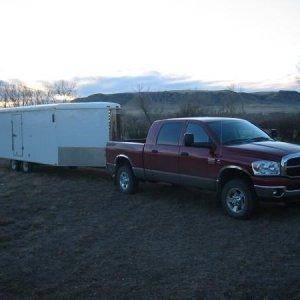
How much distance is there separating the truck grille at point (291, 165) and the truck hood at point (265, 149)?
102 millimetres

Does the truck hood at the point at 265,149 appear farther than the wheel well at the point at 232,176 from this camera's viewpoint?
No

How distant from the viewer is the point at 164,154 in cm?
1181

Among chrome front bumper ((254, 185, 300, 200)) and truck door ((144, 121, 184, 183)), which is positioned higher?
truck door ((144, 121, 184, 183))

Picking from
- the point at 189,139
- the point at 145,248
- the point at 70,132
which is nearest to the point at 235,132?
the point at 189,139

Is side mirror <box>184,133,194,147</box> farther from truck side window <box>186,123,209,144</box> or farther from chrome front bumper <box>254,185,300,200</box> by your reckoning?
chrome front bumper <box>254,185,300,200</box>

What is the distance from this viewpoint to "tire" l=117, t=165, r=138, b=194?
13195 mm

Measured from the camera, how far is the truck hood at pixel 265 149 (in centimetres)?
954

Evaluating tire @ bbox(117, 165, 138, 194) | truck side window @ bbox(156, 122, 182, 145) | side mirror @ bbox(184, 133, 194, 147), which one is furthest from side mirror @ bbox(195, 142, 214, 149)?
tire @ bbox(117, 165, 138, 194)

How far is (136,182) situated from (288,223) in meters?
4.72

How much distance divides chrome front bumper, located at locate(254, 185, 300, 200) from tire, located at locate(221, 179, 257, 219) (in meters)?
0.27

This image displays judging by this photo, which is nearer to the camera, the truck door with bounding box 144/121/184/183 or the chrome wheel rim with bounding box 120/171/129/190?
the truck door with bounding box 144/121/184/183

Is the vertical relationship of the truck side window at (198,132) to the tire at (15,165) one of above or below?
above

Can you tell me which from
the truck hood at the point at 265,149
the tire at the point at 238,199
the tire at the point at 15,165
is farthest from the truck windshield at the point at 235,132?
the tire at the point at 15,165

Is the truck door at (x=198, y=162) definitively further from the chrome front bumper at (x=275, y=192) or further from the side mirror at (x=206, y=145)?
the chrome front bumper at (x=275, y=192)
